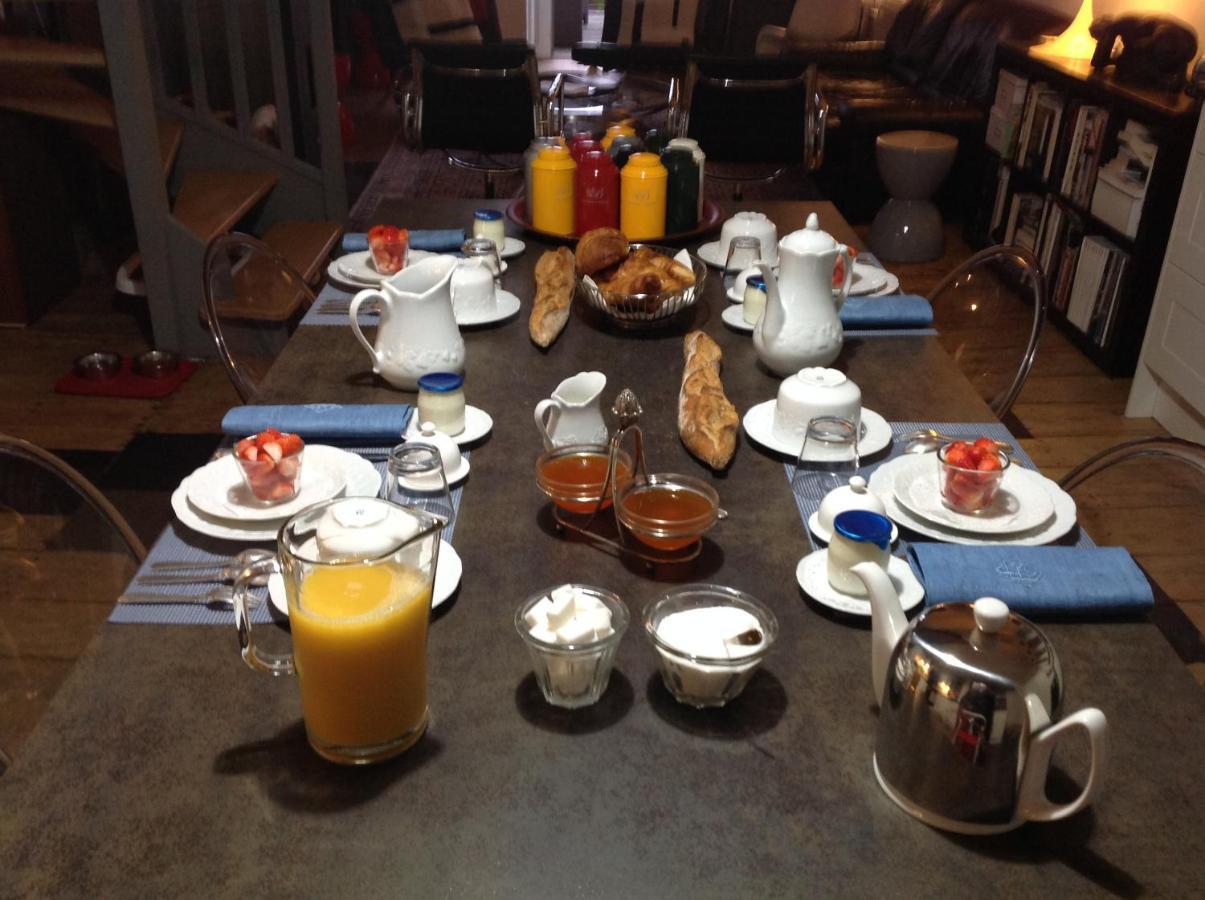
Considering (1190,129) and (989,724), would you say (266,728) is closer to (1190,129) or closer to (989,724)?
(989,724)

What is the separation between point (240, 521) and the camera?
117 centimetres

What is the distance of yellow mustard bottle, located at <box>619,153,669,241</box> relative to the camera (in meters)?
2.09

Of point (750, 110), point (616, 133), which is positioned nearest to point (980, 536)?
point (616, 133)

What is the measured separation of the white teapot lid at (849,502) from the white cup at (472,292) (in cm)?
82

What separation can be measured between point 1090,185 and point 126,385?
3.16 metres

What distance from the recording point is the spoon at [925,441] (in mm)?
1395

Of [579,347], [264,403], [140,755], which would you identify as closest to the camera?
[140,755]

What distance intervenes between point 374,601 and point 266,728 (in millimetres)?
165

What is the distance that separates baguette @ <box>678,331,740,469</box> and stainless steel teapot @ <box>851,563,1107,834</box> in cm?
53

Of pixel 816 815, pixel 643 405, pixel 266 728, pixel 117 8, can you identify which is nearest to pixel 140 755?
pixel 266 728

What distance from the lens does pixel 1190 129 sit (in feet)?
10.2

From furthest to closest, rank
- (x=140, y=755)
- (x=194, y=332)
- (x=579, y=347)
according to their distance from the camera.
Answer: (x=194, y=332), (x=579, y=347), (x=140, y=755)

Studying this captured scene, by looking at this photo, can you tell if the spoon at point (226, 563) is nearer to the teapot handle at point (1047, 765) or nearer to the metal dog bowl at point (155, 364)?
the teapot handle at point (1047, 765)

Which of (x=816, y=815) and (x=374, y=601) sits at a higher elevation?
(x=374, y=601)
